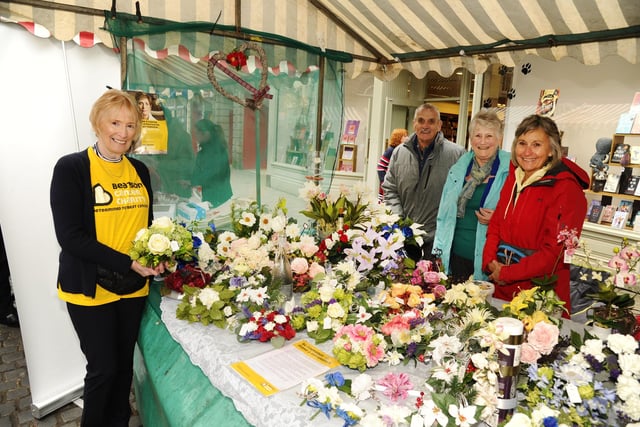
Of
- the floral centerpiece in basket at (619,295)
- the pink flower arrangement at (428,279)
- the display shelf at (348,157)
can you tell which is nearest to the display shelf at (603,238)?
the floral centerpiece in basket at (619,295)

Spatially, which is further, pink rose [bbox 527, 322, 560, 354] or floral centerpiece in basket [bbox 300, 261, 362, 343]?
floral centerpiece in basket [bbox 300, 261, 362, 343]

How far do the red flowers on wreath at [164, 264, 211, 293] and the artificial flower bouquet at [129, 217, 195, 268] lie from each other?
0.18 m

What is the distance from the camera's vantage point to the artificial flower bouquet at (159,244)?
167cm

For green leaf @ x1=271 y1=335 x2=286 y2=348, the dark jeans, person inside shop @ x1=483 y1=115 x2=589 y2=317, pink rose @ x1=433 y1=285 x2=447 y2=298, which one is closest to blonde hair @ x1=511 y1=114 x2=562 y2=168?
person inside shop @ x1=483 y1=115 x2=589 y2=317

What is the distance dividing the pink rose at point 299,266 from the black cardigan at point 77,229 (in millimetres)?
695

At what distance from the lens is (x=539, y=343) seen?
1.15 meters

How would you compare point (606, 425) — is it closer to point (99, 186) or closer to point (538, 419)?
point (538, 419)

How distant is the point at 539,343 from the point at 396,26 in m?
2.43

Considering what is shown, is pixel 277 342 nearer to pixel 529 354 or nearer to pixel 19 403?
pixel 529 354

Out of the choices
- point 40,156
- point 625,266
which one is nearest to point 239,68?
point 40,156

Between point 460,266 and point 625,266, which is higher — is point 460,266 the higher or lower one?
the lower one

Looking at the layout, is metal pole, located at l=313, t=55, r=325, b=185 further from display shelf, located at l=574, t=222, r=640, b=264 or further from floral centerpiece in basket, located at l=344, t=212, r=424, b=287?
display shelf, located at l=574, t=222, r=640, b=264

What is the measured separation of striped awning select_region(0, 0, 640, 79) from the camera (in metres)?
2.10

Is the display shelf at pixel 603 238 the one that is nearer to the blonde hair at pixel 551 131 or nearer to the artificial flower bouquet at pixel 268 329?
the blonde hair at pixel 551 131
